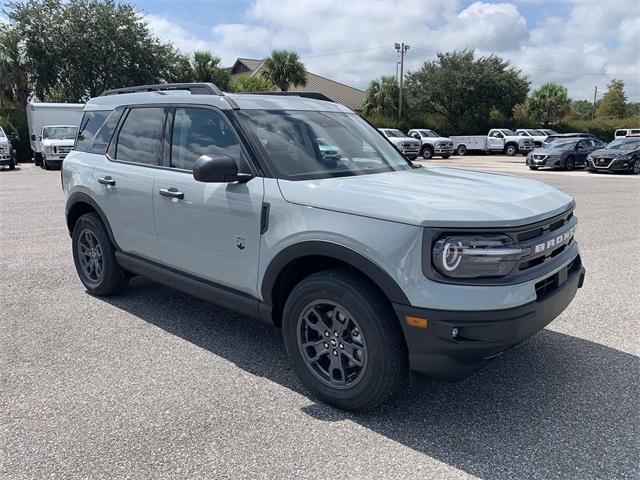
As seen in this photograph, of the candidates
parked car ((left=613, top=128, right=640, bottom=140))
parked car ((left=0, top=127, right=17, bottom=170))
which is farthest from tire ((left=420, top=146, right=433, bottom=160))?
parked car ((left=0, top=127, right=17, bottom=170))

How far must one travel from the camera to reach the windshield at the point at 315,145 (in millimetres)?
3525

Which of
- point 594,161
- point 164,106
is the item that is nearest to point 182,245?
point 164,106

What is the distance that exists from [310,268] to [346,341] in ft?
1.74

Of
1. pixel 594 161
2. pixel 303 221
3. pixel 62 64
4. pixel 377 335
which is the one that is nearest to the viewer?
pixel 377 335

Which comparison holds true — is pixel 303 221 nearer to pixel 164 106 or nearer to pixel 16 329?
pixel 164 106

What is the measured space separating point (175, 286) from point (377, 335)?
6.44 feet

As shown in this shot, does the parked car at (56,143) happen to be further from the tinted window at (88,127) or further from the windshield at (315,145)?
the windshield at (315,145)

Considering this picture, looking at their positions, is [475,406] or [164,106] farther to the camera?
[164,106]

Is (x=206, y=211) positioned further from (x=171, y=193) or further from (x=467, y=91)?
(x=467, y=91)

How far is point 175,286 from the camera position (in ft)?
13.7

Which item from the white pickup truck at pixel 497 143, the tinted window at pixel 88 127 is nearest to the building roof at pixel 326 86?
the white pickup truck at pixel 497 143

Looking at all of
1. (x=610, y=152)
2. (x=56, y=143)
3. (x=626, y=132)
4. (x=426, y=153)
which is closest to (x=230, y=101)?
(x=56, y=143)

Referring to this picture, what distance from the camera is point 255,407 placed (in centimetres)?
321

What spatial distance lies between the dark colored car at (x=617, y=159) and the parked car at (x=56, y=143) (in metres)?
20.9
